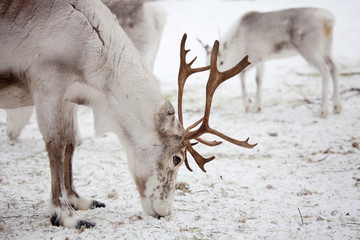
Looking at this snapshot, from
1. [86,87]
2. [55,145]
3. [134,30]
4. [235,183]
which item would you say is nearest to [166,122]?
[86,87]

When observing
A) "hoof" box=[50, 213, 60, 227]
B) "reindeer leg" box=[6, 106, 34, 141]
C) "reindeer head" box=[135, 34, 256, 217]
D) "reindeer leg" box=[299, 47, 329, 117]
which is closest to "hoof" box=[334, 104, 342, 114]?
"reindeer leg" box=[299, 47, 329, 117]

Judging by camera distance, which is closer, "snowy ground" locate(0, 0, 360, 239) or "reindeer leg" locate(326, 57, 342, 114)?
"snowy ground" locate(0, 0, 360, 239)

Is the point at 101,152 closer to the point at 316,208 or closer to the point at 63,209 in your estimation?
the point at 63,209

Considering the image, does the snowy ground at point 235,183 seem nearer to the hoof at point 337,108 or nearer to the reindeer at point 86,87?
the hoof at point 337,108

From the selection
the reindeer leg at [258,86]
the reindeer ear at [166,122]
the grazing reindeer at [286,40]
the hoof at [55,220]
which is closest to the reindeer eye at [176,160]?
the reindeer ear at [166,122]

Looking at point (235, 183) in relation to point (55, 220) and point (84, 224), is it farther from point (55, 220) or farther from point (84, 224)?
point (55, 220)

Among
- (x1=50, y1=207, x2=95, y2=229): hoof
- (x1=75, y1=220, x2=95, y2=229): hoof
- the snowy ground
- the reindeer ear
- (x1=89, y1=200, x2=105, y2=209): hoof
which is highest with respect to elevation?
the reindeer ear

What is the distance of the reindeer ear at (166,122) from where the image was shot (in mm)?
2475

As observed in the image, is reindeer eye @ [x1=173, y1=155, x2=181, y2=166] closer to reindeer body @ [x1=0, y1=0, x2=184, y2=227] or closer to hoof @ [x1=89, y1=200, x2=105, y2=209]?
reindeer body @ [x1=0, y1=0, x2=184, y2=227]

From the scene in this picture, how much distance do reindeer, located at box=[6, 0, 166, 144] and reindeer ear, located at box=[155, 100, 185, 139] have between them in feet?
6.48

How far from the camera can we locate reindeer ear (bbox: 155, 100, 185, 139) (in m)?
2.47

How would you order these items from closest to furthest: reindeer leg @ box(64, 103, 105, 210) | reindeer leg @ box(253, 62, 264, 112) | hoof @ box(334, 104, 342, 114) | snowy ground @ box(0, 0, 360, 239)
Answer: snowy ground @ box(0, 0, 360, 239) < reindeer leg @ box(64, 103, 105, 210) < hoof @ box(334, 104, 342, 114) < reindeer leg @ box(253, 62, 264, 112)

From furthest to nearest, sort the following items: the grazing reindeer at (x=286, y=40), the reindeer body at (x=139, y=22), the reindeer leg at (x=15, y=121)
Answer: the grazing reindeer at (x=286, y=40)
the reindeer leg at (x=15, y=121)
the reindeer body at (x=139, y=22)

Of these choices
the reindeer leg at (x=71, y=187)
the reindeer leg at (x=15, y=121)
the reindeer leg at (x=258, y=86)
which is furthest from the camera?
the reindeer leg at (x=258, y=86)
